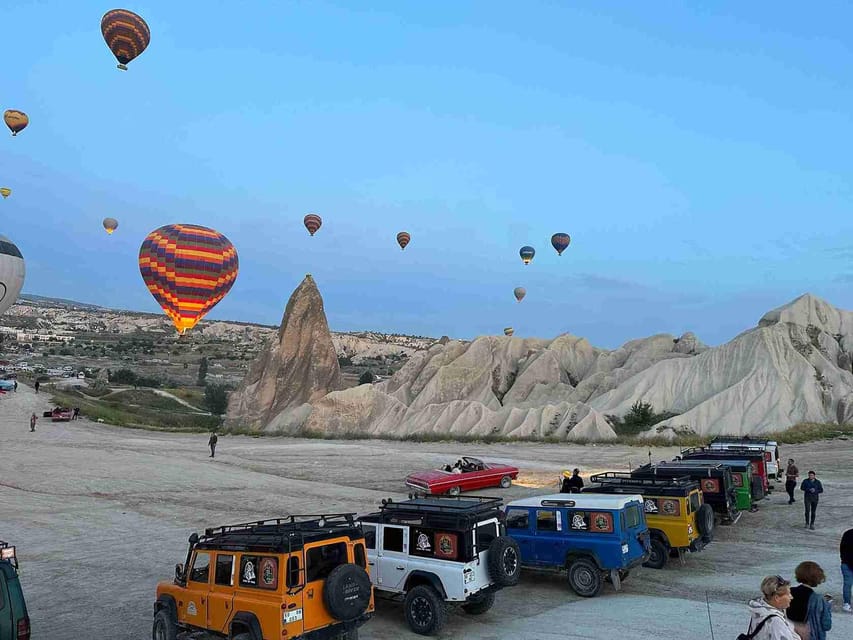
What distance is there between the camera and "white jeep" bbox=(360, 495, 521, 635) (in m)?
10.3

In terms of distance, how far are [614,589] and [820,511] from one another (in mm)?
11059

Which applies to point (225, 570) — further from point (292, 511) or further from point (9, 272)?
point (9, 272)

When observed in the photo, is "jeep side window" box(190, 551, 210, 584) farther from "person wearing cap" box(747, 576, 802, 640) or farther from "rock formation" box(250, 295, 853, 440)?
"rock formation" box(250, 295, 853, 440)

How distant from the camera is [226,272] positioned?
43719 millimetres

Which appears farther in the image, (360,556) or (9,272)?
(9,272)

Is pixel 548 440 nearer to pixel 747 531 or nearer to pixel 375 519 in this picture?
pixel 747 531

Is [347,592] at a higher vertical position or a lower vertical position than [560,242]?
lower

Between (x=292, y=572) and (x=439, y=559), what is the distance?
9.55 ft

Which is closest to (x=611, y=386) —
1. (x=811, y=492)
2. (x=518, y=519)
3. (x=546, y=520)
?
(x=811, y=492)

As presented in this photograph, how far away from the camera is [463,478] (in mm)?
24531

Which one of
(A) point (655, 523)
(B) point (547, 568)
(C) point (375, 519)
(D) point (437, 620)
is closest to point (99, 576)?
(C) point (375, 519)

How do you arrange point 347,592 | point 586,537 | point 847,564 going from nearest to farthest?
point 347,592
point 847,564
point 586,537

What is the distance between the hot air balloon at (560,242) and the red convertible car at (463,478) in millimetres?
54304

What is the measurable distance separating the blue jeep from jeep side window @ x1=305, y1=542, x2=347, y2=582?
5.08 m
